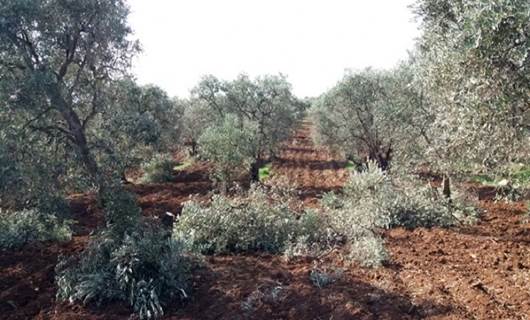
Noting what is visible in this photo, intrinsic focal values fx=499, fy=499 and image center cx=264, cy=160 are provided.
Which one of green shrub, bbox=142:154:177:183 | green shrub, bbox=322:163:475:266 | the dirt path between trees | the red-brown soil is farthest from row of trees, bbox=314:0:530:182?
green shrub, bbox=142:154:177:183

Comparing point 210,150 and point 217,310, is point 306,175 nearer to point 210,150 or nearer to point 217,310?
point 210,150

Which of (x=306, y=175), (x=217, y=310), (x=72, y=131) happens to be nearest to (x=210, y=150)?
(x=306, y=175)

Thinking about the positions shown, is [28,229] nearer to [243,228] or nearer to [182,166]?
[243,228]

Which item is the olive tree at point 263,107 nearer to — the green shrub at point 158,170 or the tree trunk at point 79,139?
the green shrub at point 158,170

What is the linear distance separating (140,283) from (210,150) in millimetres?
17010

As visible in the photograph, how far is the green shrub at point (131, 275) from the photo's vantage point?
8.59 m

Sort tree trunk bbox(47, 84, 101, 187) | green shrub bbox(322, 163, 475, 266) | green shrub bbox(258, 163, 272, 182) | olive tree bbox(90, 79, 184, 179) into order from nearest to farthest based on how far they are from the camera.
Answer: green shrub bbox(322, 163, 475, 266), tree trunk bbox(47, 84, 101, 187), olive tree bbox(90, 79, 184, 179), green shrub bbox(258, 163, 272, 182)

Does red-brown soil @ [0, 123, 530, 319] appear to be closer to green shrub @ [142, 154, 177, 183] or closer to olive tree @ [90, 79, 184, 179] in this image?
olive tree @ [90, 79, 184, 179]

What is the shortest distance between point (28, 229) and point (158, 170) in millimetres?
20597

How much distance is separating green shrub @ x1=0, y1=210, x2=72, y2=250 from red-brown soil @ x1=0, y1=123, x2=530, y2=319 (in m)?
0.39

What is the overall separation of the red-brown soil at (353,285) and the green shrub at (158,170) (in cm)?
1976

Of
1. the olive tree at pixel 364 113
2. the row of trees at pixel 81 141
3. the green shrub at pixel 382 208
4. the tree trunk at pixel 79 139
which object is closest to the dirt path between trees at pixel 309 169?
the olive tree at pixel 364 113

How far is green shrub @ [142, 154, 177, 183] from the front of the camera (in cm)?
3247

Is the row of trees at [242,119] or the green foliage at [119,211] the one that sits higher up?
the row of trees at [242,119]
